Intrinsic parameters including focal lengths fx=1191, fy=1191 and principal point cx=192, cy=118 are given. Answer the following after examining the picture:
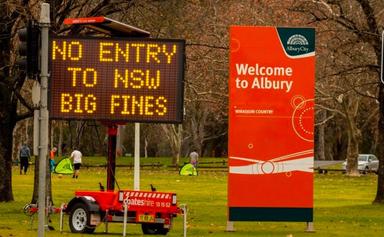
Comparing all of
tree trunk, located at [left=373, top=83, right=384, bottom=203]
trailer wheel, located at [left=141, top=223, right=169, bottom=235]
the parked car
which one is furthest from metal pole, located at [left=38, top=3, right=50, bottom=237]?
the parked car

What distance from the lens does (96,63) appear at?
2334cm

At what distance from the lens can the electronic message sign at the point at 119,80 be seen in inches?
910

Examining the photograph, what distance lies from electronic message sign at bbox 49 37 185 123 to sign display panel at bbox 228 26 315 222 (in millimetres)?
2559

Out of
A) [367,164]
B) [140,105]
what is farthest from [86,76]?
[367,164]

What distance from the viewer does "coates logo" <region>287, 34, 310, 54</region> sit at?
25.7 meters

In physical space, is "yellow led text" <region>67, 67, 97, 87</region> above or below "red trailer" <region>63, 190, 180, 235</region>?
above

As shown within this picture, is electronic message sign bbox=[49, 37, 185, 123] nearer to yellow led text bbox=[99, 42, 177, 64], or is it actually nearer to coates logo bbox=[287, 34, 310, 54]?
yellow led text bbox=[99, 42, 177, 64]

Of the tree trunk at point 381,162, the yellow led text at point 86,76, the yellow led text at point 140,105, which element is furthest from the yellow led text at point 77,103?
the tree trunk at point 381,162

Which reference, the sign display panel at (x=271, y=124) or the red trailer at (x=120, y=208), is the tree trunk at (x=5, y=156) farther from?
the red trailer at (x=120, y=208)

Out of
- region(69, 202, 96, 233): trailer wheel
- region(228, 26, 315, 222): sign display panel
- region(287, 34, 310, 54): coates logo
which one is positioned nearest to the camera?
region(69, 202, 96, 233): trailer wheel

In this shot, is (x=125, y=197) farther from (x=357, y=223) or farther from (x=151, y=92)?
(x=357, y=223)

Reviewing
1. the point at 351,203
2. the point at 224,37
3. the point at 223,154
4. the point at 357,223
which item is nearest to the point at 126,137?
the point at 223,154

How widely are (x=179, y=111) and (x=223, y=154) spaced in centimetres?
9419

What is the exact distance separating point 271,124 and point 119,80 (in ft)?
13.4
